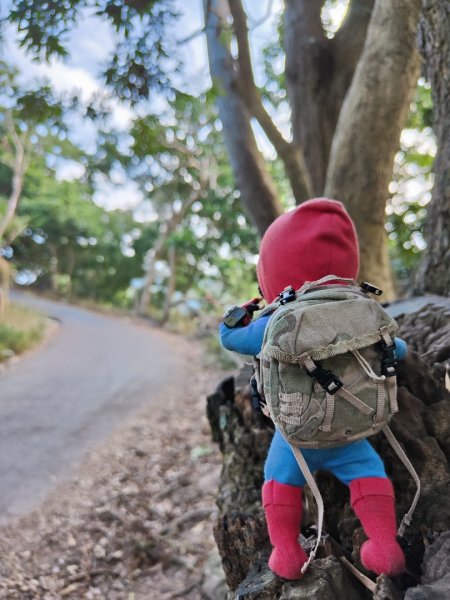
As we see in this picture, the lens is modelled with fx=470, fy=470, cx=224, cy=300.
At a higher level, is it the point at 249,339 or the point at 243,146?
the point at 243,146

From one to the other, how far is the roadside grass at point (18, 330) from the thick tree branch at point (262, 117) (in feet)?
22.5

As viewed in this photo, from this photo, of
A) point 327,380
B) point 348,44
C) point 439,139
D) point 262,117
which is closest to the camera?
point 327,380

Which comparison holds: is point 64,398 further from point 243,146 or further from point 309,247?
point 309,247

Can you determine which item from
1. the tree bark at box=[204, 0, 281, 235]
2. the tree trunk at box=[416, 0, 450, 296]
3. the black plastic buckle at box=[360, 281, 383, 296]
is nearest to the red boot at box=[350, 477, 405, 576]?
the black plastic buckle at box=[360, 281, 383, 296]

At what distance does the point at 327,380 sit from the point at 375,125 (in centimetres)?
303

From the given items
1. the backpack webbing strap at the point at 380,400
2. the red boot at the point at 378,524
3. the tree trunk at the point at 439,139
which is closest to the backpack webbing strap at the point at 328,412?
the backpack webbing strap at the point at 380,400

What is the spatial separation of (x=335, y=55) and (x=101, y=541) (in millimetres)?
4955

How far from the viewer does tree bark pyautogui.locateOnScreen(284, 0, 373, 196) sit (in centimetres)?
471

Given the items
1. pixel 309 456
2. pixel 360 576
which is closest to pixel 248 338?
pixel 309 456

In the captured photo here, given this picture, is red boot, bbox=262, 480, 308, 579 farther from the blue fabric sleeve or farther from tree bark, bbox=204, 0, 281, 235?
tree bark, bbox=204, 0, 281, 235

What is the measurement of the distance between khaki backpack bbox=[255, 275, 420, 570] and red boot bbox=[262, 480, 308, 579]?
0.09 metres

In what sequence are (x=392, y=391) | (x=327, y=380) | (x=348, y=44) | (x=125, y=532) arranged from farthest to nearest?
(x=348, y=44) < (x=125, y=532) < (x=392, y=391) < (x=327, y=380)

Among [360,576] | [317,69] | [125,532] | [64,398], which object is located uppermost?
[317,69]

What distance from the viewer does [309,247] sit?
73.9 inches
